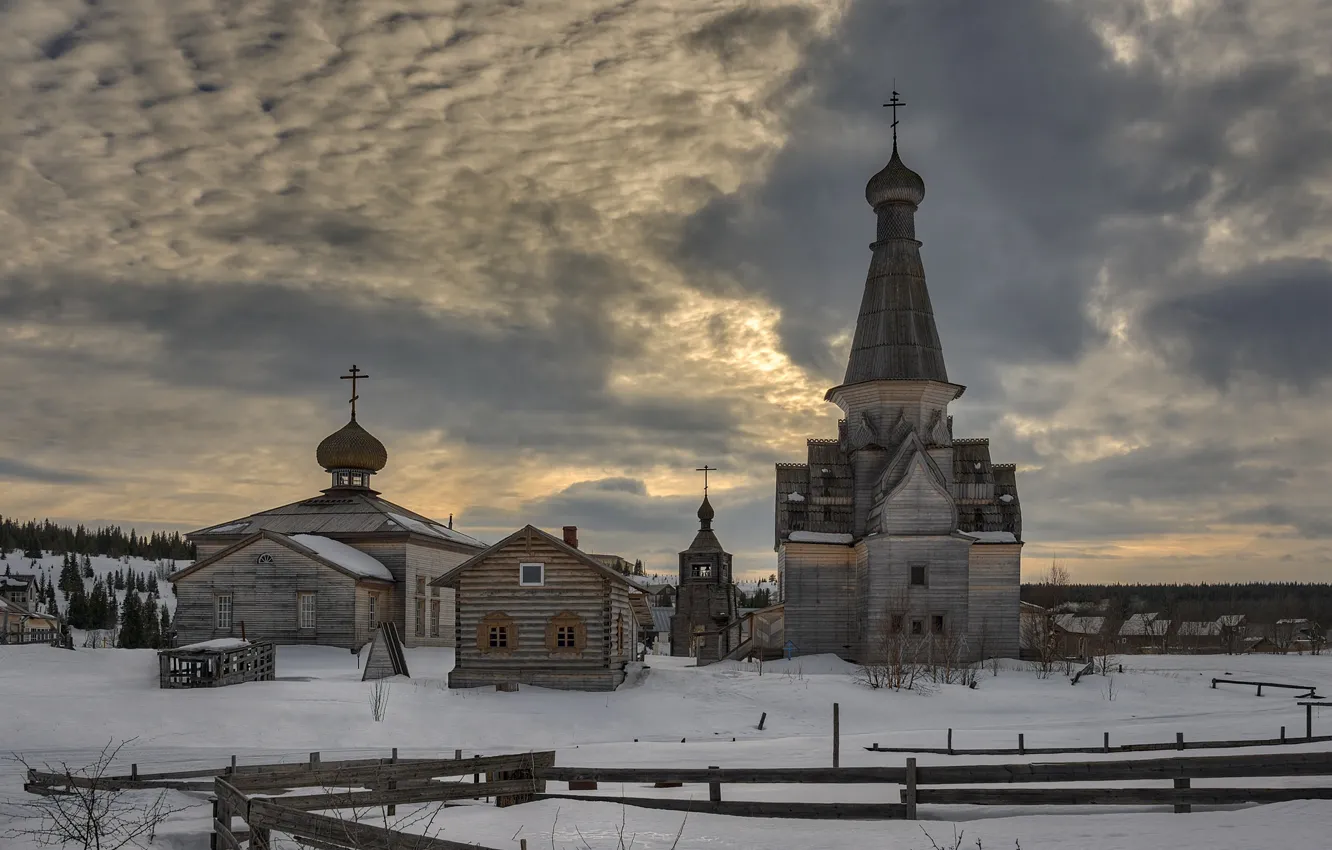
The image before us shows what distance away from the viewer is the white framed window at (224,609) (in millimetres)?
43938

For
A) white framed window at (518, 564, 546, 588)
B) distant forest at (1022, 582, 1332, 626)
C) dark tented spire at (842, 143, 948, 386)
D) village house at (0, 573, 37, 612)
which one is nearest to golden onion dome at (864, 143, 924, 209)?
dark tented spire at (842, 143, 948, 386)

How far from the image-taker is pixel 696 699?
123 ft

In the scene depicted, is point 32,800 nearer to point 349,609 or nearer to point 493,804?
point 493,804

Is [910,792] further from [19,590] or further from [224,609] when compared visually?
[19,590]

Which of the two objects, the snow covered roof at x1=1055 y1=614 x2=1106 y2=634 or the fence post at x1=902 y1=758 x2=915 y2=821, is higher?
the fence post at x1=902 y1=758 x2=915 y2=821

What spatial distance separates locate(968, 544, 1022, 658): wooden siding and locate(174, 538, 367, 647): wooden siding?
25.8 m

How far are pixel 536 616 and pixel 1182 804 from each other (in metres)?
Answer: 25.7

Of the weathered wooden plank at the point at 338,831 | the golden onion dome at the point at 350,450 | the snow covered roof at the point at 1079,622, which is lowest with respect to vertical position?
the snow covered roof at the point at 1079,622

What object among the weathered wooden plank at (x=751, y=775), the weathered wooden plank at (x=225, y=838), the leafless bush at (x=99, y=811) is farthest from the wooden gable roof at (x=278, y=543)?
the weathered wooden plank at (x=225, y=838)

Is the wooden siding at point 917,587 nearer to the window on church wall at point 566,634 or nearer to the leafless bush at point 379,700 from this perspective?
the window on church wall at point 566,634

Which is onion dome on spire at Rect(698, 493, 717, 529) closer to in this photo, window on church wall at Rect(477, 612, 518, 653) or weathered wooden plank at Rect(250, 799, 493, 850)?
window on church wall at Rect(477, 612, 518, 653)

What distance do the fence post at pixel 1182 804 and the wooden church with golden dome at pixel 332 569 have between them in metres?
33.1

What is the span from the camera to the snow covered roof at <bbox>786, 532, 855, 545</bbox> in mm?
52875

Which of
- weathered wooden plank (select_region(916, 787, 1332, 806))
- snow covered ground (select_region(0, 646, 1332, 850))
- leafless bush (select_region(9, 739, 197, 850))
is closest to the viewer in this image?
weathered wooden plank (select_region(916, 787, 1332, 806))
